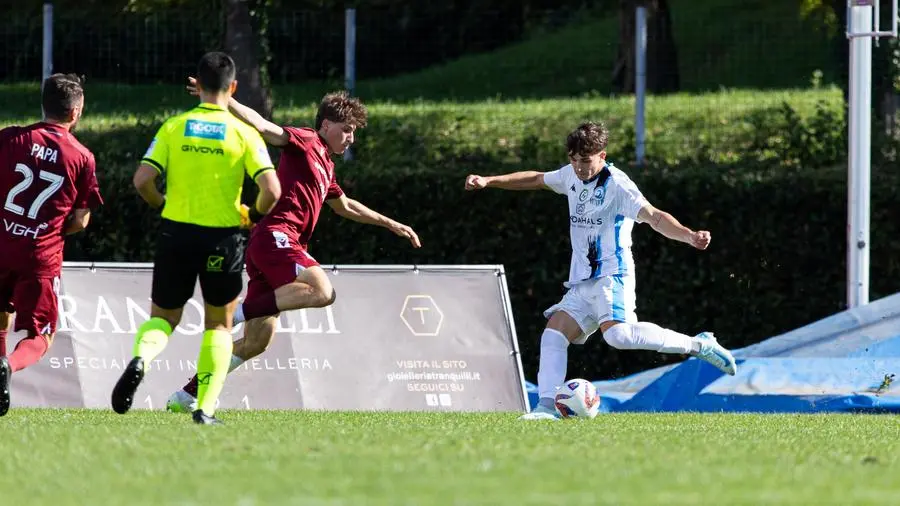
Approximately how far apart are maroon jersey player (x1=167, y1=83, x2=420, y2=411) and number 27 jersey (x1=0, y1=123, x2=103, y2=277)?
3.82ft

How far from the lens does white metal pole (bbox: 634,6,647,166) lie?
14.3 m

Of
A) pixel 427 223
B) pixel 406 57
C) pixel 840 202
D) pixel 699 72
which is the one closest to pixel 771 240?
pixel 840 202

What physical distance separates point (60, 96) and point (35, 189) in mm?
546

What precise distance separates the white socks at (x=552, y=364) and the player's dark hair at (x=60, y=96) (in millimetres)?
3168

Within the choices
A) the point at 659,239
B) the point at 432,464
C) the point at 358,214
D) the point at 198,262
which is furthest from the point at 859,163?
the point at 432,464

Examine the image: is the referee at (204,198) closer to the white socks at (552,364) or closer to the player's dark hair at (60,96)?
the player's dark hair at (60,96)

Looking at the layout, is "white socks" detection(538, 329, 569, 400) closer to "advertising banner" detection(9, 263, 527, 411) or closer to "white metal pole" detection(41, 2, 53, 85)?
"advertising banner" detection(9, 263, 527, 411)

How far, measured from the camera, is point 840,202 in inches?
508

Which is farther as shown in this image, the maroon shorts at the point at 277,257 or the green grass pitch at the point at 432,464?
the maroon shorts at the point at 277,257

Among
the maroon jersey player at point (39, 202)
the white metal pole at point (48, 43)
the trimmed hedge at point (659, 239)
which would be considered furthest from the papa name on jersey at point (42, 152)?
the white metal pole at point (48, 43)

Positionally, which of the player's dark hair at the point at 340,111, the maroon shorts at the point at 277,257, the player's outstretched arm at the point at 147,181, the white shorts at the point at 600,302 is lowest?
the white shorts at the point at 600,302

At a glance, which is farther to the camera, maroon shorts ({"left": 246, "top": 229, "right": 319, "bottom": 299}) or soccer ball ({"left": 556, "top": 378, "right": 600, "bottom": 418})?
soccer ball ({"left": 556, "top": 378, "right": 600, "bottom": 418})

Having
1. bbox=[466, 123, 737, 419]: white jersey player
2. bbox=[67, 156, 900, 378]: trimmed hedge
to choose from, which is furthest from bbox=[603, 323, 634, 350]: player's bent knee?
bbox=[67, 156, 900, 378]: trimmed hedge

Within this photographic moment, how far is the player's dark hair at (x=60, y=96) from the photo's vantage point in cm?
873
